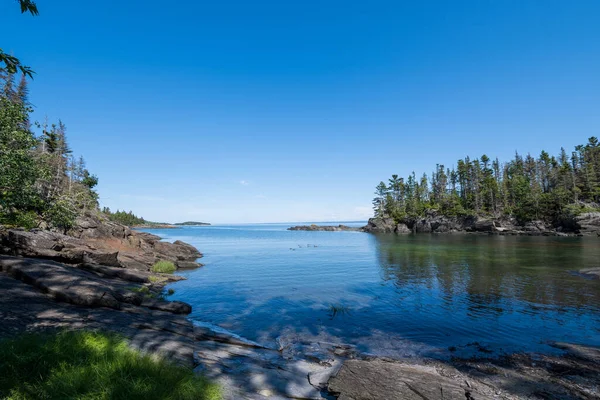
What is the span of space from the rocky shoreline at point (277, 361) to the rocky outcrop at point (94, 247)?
5347 millimetres

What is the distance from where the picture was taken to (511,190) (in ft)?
382

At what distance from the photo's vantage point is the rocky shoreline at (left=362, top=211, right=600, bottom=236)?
79.1 m

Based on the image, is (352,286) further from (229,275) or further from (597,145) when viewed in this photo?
(597,145)

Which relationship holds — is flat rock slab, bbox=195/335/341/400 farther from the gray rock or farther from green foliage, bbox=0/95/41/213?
green foliage, bbox=0/95/41/213

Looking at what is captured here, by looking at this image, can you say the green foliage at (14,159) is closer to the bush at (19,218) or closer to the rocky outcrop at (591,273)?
the bush at (19,218)

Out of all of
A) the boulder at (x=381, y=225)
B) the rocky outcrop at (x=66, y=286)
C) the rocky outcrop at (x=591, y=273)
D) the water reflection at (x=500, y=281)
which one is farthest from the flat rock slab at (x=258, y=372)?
the boulder at (x=381, y=225)

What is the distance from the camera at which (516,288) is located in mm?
22328

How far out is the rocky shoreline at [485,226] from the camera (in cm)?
7912

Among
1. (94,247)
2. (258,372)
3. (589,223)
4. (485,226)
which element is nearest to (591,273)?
(258,372)

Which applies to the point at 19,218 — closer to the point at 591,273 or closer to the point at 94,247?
the point at 94,247

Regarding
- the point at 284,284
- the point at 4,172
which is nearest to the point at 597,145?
the point at 284,284

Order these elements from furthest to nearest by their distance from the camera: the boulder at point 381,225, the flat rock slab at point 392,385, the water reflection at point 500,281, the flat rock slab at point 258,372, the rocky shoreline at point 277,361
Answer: the boulder at point 381,225
the water reflection at point 500,281
the rocky shoreline at point 277,361
the flat rock slab at point 258,372
the flat rock slab at point 392,385

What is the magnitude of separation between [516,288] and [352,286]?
42.2 ft

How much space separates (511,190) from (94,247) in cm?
14010
